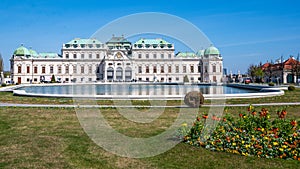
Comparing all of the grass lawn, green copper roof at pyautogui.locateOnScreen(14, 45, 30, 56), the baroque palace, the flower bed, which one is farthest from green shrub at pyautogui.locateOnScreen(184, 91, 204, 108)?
green copper roof at pyautogui.locateOnScreen(14, 45, 30, 56)

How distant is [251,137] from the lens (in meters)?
7.50

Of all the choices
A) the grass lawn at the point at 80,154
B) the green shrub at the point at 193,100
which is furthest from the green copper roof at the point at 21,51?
the grass lawn at the point at 80,154

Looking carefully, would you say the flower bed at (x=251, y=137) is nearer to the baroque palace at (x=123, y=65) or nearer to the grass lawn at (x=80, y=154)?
the grass lawn at (x=80, y=154)

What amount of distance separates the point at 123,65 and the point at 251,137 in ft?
262

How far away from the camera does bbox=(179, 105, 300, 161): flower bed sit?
273 inches

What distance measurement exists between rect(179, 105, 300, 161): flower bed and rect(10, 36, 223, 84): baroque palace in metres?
78.0

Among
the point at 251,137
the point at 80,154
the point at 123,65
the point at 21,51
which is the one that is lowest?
the point at 80,154

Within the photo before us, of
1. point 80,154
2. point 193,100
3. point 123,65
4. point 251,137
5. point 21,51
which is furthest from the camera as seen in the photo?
point 21,51

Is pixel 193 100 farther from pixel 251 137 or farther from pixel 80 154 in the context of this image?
pixel 80 154

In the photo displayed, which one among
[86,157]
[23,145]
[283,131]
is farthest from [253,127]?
[23,145]

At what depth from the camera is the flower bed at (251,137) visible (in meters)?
6.95

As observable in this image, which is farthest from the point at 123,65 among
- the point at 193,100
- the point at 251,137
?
the point at 251,137

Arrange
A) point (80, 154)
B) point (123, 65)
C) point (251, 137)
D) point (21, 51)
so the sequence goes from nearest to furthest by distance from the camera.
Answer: point (80, 154) → point (251, 137) → point (123, 65) → point (21, 51)

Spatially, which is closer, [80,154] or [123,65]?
[80,154]
